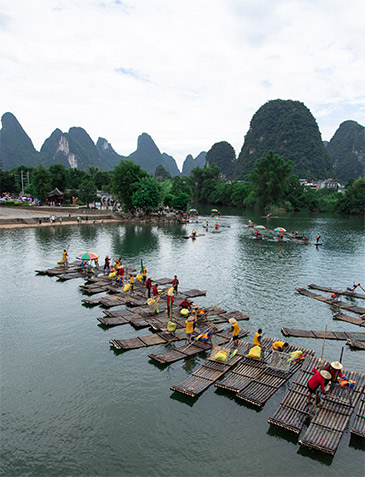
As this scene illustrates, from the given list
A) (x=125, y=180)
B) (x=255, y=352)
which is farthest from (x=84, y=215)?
(x=255, y=352)

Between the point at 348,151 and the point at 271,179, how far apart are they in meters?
114

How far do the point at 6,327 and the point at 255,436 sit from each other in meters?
13.8

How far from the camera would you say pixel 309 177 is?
144m

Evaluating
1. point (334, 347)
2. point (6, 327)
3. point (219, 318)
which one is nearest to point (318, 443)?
point (334, 347)

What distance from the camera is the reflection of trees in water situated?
37.0 metres

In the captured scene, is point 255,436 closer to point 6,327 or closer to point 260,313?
point 260,313

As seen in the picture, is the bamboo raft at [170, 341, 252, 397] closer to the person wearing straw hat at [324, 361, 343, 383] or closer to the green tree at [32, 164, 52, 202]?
the person wearing straw hat at [324, 361, 343, 383]

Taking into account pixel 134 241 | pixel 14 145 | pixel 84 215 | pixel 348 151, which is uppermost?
pixel 348 151

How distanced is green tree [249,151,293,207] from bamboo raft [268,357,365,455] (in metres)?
80.6

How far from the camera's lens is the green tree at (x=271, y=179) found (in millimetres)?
88312

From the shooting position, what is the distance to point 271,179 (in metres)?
87.1

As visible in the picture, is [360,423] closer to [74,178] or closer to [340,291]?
[340,291]

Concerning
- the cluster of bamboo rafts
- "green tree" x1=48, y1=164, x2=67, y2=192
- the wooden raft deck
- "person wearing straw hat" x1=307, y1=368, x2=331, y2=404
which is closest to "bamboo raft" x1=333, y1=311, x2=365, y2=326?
the cluster of bamboo rafts

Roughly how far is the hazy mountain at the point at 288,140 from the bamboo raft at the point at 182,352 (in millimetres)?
143816
